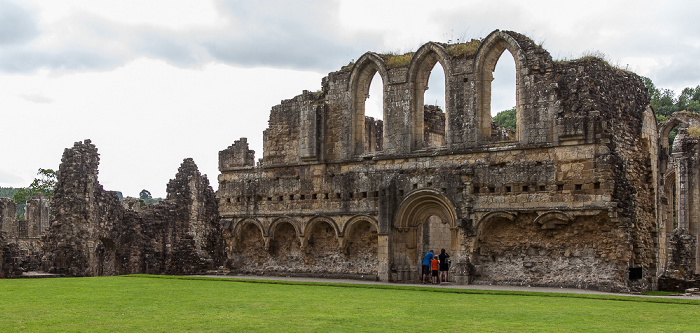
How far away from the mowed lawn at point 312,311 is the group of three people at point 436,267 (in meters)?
4.25

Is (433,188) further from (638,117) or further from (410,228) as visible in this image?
(638,117)

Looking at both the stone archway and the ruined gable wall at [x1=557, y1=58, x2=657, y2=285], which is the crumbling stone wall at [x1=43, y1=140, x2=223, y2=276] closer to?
the stone archway

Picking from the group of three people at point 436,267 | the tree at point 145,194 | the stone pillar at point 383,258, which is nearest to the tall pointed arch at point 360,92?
the stone pillar at point 383,258

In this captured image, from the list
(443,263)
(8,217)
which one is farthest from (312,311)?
(8,217)

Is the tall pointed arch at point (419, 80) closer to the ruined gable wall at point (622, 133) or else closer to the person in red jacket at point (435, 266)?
the person in red jacket at point (435, 266)

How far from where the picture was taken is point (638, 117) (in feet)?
82.2

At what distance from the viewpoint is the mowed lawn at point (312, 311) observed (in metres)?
12.4

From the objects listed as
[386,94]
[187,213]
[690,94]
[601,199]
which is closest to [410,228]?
[386,94]

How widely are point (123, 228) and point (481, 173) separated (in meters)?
14.5

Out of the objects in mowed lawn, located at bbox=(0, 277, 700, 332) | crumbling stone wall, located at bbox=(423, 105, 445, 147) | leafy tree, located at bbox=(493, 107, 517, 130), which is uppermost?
leafy tree, located at bbox=(493, 107, 517, 130)

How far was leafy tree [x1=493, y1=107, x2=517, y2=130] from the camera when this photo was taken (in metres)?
63.7

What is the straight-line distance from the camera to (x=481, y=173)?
25016 mm

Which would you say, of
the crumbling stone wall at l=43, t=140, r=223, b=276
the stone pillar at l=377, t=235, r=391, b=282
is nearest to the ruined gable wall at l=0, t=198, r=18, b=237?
the crumbling stone wall at l=43, t=140, r=223, b=276

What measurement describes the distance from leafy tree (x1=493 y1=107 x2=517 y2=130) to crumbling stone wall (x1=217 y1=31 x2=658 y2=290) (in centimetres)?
3365
